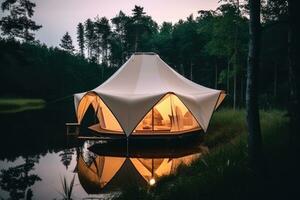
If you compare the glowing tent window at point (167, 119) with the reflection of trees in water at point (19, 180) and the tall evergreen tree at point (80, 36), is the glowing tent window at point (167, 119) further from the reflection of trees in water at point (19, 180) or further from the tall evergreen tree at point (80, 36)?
the tall evergreen tree at point (80, 36)

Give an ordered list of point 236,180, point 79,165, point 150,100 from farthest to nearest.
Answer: point 150,100
point 79,165
point 236,180

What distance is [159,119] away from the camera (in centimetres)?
1861

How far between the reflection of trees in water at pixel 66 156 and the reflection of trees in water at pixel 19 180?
1.11 meters

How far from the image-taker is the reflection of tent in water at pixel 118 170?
1038 cm

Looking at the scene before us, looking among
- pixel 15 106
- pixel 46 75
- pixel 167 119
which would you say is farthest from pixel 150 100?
pixel 46 75

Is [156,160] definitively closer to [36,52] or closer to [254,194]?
[254,194]

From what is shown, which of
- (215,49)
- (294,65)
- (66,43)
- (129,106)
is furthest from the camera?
(66,43)

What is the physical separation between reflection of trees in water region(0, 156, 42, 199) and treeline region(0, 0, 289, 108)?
23.4 ft

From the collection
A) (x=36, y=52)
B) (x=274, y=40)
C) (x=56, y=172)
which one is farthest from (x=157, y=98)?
(x=36, y=52)

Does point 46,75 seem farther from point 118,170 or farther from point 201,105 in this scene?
point 118,170

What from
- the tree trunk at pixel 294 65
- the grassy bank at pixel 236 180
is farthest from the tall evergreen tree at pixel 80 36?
the tree trunk at pixel 294 65

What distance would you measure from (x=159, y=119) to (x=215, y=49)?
13.6 meters

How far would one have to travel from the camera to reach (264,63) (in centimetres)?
4119

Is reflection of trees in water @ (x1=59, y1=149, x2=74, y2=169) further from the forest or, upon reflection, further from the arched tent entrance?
the arched tent entrance
